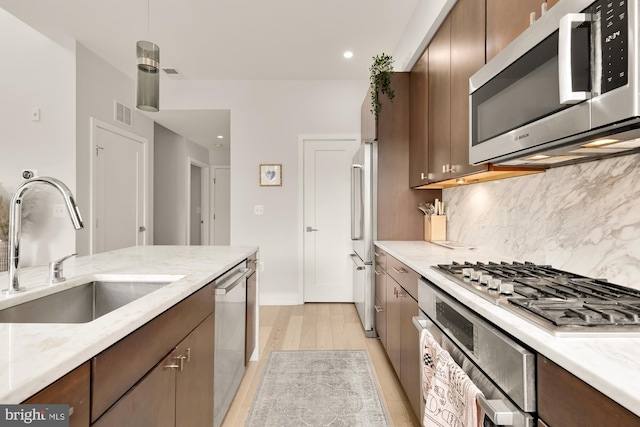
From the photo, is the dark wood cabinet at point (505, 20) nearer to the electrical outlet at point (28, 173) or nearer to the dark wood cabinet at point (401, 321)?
the dark wood cabinet at point (401, 321)

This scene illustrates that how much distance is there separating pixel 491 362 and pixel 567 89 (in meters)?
Result: 0.81

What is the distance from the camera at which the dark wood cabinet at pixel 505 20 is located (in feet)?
4.32

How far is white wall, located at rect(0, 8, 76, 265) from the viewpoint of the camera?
3.30 m

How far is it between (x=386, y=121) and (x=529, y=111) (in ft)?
5.95

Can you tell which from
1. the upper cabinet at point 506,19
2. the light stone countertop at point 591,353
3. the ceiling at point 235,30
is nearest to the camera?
the light stone countertop at point 591,353

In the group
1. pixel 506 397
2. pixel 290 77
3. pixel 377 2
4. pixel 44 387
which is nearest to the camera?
pixel 44 387

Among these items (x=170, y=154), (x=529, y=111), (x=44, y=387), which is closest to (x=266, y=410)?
(x=44, y=387)

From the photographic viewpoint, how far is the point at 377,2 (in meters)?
2.70

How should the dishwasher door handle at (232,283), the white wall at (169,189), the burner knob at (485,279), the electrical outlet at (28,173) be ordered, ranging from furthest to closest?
1. the white wall at (169,189)
2. the electrical outlet at (28,173)
3. the dishwasher door handle at (232,283)
4. the burner knob at (485,279)

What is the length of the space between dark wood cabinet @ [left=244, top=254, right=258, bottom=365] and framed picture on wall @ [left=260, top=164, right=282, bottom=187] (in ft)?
5.81

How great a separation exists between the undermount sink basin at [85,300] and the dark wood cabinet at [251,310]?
92 centimetres

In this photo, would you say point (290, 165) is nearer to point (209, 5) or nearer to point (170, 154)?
point (209, 5)

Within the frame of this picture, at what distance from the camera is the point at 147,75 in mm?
1858

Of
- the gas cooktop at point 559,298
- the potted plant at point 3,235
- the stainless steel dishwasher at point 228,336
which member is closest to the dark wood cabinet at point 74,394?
the stainless steel dishwasher at point 228,336
